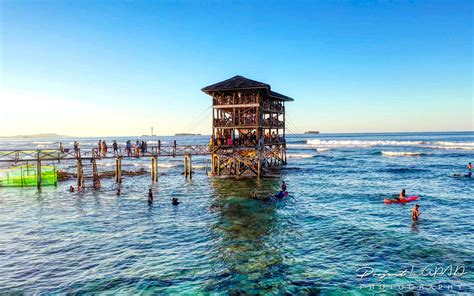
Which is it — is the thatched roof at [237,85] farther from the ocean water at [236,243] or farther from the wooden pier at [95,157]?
the ocean water at [236,243]

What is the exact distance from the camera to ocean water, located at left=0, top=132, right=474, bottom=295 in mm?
13906

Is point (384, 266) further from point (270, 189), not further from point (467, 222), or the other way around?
point (270, 189)

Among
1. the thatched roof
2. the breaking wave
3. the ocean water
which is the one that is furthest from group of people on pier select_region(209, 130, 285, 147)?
the breaking wave

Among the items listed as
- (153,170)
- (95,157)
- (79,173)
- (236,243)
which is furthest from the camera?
(153,170)

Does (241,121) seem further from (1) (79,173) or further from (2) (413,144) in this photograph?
(2) (413,144)

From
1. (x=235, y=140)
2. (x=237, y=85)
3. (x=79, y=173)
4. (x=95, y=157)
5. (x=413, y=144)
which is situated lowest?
(x=79, y=173)

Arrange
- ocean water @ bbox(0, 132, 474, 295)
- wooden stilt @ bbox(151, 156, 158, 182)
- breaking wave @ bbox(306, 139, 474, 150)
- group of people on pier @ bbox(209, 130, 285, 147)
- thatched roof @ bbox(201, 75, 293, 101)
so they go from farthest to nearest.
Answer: breaking wave @ bbox(306, 139, 474, 150)
wooden stilt @ bbox(151, 156, 158, 182)
group of people on pier @ bbox(209, 130, 285, 147)
thatched roof @ bbox(201, 75, 293, 101)
ocean water @ bbox(0, 132, 474, 295)

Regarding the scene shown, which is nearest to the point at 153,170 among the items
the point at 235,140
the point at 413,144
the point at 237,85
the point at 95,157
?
the point at 95,157

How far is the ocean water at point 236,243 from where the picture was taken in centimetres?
1391

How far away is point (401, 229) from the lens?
20.9 meters

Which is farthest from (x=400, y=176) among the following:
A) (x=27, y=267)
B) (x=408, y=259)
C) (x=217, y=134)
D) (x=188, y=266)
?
(x=27, y=267)

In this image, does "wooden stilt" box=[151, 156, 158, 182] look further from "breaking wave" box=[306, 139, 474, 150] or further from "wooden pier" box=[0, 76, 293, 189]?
"breaking wave" box=[306, 139, 474, 150]

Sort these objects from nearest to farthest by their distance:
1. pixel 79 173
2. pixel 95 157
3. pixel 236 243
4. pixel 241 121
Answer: pixel 236 243
pixel 79 173
pixel 95 157
pixel 241 121

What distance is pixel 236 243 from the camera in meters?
18.6
